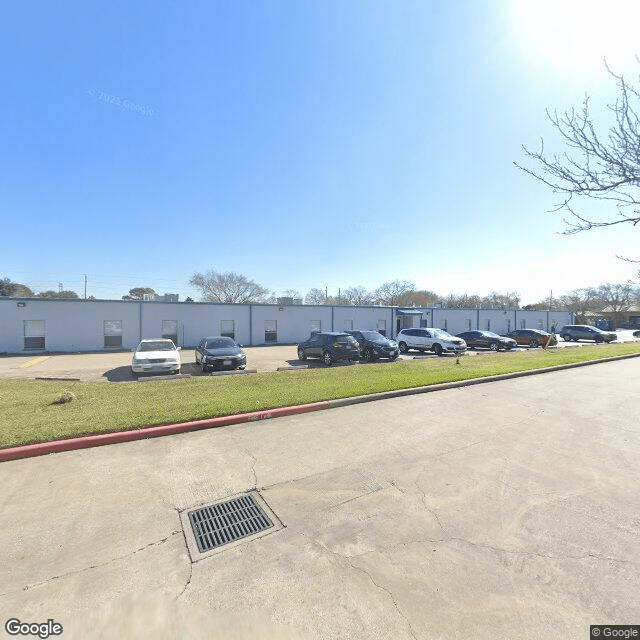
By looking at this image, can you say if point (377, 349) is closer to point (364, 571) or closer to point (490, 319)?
point (364, 571)

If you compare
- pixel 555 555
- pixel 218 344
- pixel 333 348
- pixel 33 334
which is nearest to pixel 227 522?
pixel 555 555

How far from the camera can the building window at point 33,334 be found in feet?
66.7

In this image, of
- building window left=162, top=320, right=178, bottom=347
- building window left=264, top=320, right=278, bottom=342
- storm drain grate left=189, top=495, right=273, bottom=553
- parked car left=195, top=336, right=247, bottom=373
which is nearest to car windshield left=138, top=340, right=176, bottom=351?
parked car left=195, top=336, right=247, bottom=373

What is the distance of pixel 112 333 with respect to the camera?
2219 centimetres

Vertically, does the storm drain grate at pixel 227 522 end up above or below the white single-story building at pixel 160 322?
below

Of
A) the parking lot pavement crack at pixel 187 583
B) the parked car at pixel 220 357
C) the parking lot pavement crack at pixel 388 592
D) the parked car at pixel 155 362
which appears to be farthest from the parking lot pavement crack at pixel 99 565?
the parked car at pixel 220 357

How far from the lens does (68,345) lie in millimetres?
21156

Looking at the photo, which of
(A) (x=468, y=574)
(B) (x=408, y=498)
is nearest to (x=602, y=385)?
(B) (x=408, y=498)

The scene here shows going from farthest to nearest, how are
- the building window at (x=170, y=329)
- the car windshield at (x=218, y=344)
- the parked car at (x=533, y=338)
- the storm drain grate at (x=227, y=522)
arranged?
the parked car at (x=533, y=338) → the building window at (x=170, y=329) → the car windshield at (x=218, y=344) → the storm drain grate at (x=227, y=522)

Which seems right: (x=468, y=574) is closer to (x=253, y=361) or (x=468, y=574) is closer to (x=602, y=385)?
(x=602, y=385)

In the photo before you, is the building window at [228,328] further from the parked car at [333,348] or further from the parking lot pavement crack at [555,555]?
the parking lot pavement crack at [555,555]

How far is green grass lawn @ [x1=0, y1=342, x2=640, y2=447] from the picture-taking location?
610cm

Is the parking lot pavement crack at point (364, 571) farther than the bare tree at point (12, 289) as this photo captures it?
No

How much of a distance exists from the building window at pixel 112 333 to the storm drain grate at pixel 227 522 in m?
22.3
